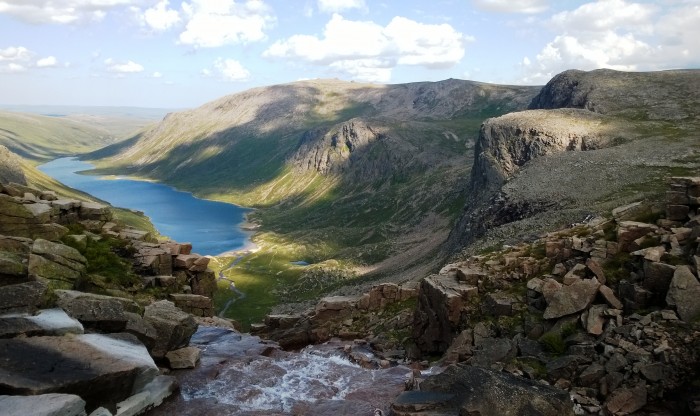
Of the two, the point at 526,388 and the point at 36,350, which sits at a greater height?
the point at 36,350

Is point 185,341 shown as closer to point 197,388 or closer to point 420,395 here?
point 197,388

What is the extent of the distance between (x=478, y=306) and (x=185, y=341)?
2183 cm

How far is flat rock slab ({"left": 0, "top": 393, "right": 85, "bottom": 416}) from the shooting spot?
19.8 m

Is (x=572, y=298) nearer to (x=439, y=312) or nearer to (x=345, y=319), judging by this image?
(x=439, y=312)

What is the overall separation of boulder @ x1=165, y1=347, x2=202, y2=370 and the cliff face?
49.0m

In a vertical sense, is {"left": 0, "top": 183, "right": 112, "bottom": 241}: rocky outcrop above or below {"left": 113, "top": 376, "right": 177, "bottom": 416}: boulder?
above

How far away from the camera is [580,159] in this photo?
10544 centimetres

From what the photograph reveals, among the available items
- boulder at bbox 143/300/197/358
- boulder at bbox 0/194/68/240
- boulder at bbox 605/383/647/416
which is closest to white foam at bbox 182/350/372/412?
boulder at bbox 143/300/197/358

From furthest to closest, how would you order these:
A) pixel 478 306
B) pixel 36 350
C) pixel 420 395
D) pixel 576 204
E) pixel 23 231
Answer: pixel 576 204
pixel 23 231
pixel 478 306
pixel 420 395
pixel 36 350

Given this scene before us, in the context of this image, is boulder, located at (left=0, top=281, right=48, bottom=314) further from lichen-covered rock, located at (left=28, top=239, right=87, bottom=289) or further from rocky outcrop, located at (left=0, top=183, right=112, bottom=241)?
rocky outcrop, located at (left=0, top=183, right=112, bottom=241)

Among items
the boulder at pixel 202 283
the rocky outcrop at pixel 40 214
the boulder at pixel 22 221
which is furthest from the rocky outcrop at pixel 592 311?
the rocky outcrop at pixel 40 214

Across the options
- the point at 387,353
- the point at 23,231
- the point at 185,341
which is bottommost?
the point at 387,353

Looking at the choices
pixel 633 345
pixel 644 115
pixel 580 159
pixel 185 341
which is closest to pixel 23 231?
pixel 185 341

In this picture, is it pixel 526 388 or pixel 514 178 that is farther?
pixel 514 178
